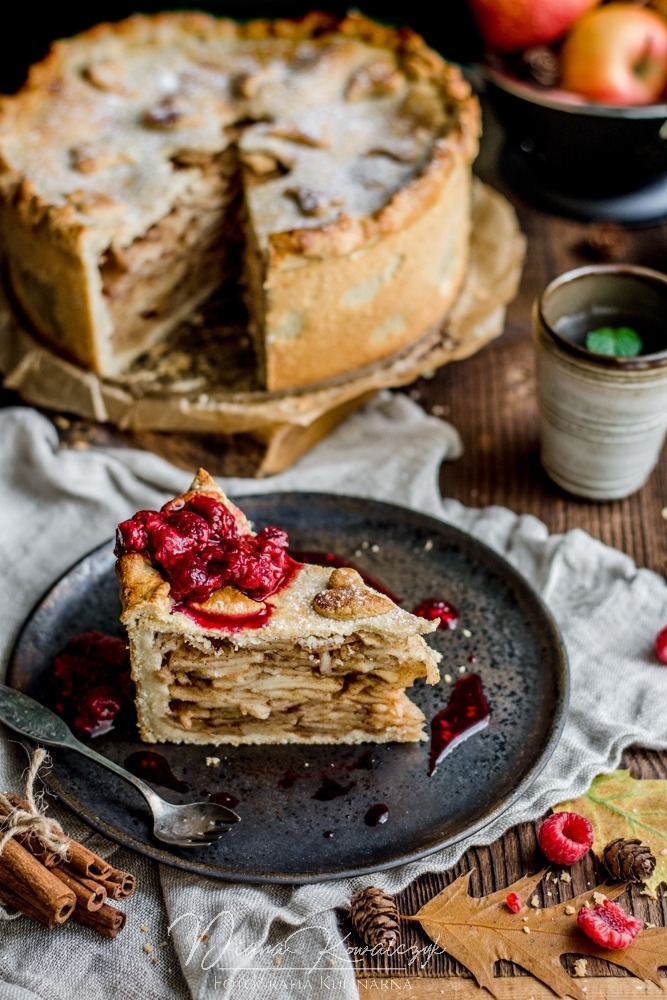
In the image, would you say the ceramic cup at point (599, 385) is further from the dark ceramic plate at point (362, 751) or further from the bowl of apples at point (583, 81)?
the bowl of apples at point (583, 81)

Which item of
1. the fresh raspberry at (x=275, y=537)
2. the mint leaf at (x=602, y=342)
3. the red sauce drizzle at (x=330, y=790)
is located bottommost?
the red sauce drizzle at (x=330, y=790)

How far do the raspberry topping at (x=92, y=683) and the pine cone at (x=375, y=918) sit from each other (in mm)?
856

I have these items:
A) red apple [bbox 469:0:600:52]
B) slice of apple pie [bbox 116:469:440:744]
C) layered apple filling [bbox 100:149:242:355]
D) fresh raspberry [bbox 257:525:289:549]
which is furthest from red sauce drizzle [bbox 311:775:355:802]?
red apple [bbox 469:0:600:52]

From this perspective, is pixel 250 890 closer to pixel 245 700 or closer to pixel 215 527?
pixel 245 700

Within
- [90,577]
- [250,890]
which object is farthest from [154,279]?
[250,890]

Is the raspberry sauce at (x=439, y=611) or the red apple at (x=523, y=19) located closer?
the raspberry sauce at (x=439, y=611)

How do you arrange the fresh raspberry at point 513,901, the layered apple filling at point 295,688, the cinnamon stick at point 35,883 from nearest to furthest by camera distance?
1. the cinnamon stick at point 35,883
2. the fresh raspberry at point 513,901
3. the layered apple filling at point 295,688

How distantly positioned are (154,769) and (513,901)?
0.99 meters

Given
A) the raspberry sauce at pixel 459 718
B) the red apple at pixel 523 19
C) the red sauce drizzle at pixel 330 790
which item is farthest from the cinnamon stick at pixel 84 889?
the red apple at pixel 523 19

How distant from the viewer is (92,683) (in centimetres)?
307

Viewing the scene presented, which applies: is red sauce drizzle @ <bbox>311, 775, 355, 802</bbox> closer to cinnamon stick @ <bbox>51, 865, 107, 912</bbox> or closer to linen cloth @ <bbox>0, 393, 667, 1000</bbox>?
linen cloth @ <bbox>0, 393, 667, 1000</bbox>

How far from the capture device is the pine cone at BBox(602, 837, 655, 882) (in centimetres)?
273

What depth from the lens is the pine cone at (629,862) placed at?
8.95 ft

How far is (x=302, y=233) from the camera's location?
384 centimetres
